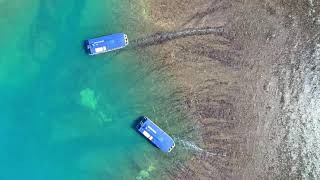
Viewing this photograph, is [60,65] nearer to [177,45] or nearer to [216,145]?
[177,45]

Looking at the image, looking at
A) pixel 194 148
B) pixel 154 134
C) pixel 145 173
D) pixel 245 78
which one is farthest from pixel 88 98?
pixel 245 78

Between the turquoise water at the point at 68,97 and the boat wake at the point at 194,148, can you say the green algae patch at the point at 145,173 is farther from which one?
the boat wake at the point at 194,148

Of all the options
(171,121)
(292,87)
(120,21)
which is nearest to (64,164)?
(171,121)

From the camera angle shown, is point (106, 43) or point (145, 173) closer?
point (106, 43)

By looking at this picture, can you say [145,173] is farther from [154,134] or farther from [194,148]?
[194,148]

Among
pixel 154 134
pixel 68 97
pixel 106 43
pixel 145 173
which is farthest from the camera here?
pixel 145 173

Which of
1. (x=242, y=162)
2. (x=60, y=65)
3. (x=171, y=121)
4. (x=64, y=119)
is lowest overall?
(x=242, y=162)

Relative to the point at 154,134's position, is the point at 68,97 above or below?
above
